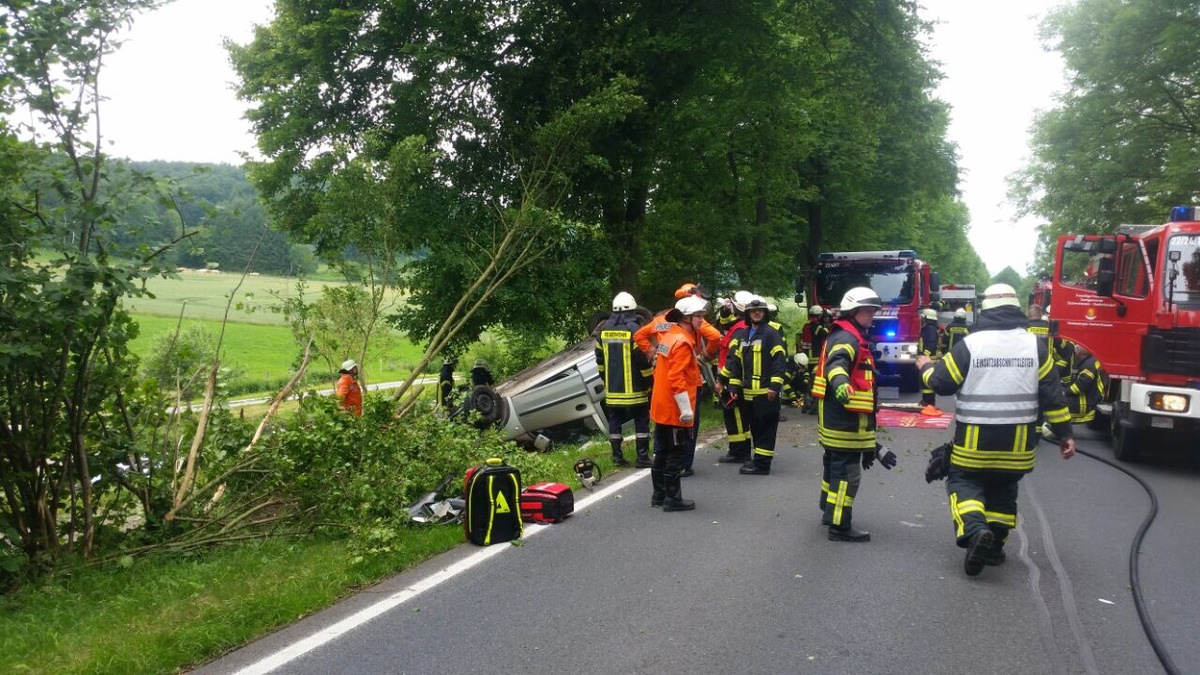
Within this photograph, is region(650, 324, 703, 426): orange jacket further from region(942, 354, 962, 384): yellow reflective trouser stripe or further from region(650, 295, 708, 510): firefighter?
region(942, 354, 962, 384): yellow reflective trouser stripe

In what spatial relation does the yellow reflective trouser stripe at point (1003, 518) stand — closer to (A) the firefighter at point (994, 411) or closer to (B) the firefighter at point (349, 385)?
(A) the firefighter at point (994, 411)

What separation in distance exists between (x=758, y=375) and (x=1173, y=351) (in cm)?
426

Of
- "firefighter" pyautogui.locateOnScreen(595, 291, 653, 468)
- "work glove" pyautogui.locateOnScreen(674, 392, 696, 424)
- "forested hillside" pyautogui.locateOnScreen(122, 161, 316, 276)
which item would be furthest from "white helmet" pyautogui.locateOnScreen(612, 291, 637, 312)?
"forested hillside" pyautogui.locateOnScreen(122, 161, 316, 276)

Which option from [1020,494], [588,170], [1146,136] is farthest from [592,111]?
[1146,136]

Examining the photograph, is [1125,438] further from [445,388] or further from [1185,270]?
[445,388]

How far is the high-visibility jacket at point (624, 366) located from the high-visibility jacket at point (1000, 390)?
3820 millimetres

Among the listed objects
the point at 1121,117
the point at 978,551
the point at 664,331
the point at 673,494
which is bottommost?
the point at 673,494

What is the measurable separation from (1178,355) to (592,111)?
8.40 m

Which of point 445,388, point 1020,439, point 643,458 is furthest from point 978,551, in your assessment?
point 445,388

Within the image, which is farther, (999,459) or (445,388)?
(445,388)

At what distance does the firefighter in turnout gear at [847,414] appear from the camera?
6.21m

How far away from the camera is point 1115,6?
2223 cm

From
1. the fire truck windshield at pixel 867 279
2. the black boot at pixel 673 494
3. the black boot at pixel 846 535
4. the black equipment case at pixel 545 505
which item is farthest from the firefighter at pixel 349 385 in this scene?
the fire truck windshield at pixel 867 279

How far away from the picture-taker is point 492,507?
20.4 feet
